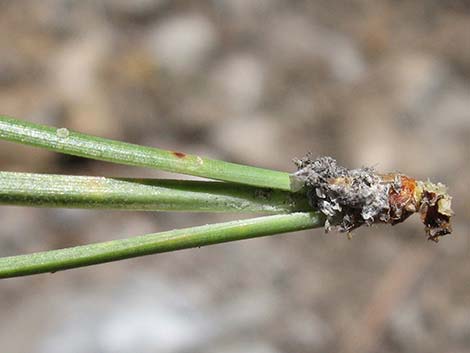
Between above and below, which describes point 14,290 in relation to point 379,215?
above

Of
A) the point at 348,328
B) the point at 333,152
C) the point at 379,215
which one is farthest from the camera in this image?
the point at 333,152

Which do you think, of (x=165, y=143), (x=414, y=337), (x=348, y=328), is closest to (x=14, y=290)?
(x=165, y=143)

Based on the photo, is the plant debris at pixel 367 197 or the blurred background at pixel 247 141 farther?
the blurred background at pixel 247 141

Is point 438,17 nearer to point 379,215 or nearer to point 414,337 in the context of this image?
point 414,337

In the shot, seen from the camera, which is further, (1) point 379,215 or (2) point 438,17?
(2) point 438,17

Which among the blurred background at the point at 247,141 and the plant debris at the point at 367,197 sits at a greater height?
the blurred background at the point at 247,141
